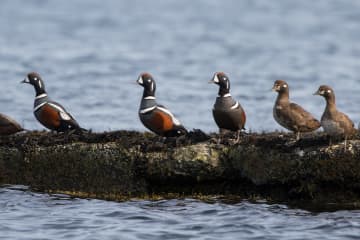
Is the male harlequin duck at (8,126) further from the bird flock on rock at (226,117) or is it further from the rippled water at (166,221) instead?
the rippled water at (166,221)

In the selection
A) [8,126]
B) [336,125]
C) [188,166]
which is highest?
[8,126]

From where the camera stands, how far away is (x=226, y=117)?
15.0m

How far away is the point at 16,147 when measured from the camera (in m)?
14.9

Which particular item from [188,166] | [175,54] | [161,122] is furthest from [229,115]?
[175,54]

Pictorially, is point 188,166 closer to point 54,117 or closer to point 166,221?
point 166,221

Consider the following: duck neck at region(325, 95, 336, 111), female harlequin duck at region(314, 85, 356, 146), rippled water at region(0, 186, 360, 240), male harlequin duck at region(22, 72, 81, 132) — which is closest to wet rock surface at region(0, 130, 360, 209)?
female harlequin duck at region(314, 85, 356, 146)

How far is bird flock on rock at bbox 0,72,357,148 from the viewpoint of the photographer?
1405 centimetres

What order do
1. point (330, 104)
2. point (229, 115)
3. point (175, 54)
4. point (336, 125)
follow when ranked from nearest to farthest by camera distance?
point (336, 125)
point (330, 104)
point (229, 115)
point (175, 54)

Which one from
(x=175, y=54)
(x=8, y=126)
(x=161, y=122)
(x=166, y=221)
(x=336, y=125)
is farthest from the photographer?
(x=175, y=54)

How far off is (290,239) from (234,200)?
1539 mm

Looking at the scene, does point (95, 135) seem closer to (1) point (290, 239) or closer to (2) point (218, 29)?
(1) point (290, 239)

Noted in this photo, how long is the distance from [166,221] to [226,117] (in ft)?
7.61

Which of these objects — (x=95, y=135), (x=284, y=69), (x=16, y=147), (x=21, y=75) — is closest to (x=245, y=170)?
(x=95, y=135)

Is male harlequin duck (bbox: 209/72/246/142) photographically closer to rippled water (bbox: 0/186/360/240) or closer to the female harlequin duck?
the female harlequin duck
